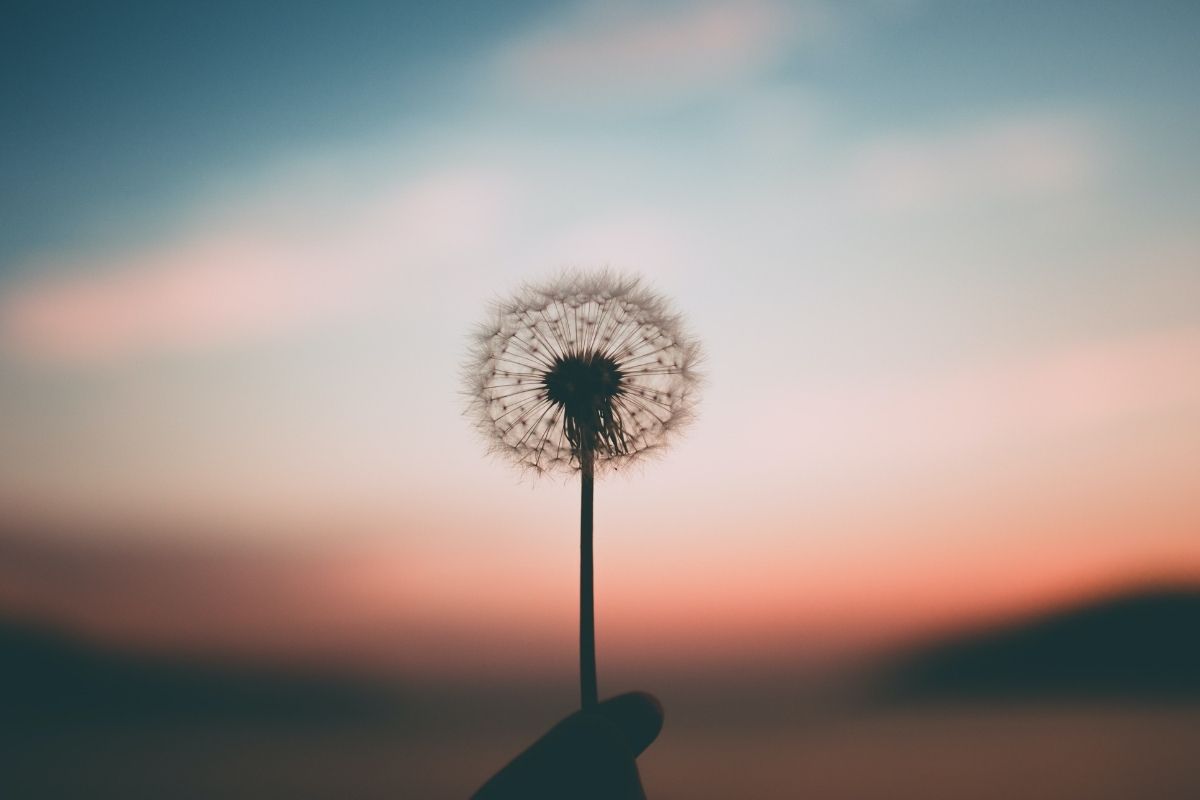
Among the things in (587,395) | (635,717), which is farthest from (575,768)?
(587,395)

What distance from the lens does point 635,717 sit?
8.67 meters

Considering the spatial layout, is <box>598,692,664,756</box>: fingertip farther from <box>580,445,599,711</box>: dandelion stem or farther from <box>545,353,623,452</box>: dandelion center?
<box>545,353,623,452</box>: dandelion center

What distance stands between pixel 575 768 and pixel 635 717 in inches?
51.8

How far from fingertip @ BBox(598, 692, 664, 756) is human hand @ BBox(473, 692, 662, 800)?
81 cm

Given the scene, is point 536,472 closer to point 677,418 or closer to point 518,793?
point 677,418

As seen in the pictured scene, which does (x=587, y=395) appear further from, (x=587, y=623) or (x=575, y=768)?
(x=575, y=768)

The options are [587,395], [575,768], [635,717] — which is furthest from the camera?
[587,395]

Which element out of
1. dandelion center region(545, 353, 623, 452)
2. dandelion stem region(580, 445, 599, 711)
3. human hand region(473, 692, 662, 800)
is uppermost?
dandelion center region(545, 353, 623, 452)

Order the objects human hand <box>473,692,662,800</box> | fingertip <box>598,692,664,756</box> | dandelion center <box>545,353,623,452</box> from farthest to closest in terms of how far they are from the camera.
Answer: dandelion center <box>545,353,623,452</box> → fingertip <box>598,692,664,756</box> → human hand <box>473,692,662,800</box>

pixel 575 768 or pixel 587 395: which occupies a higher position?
pixel 587 395

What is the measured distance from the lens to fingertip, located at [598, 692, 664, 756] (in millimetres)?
8594

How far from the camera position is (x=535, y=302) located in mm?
9859

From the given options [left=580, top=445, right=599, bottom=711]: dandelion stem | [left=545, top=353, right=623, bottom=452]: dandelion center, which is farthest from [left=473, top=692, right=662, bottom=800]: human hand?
[left=545, top=353, right=623, bottom=452]: dandelion center

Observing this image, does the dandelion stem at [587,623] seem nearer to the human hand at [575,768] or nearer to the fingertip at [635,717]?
the human hand at [575,768]
